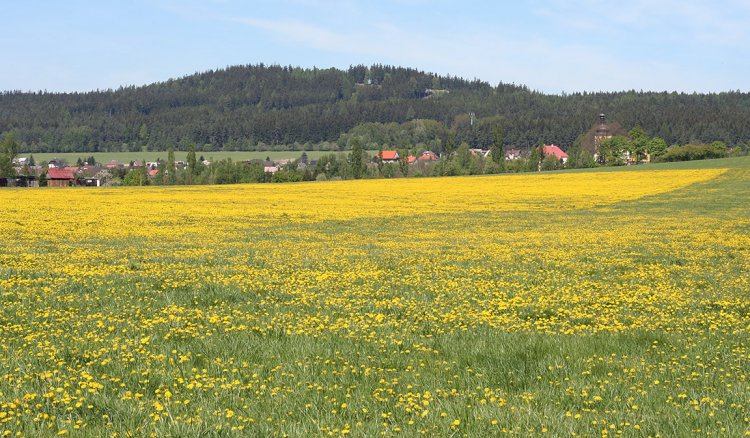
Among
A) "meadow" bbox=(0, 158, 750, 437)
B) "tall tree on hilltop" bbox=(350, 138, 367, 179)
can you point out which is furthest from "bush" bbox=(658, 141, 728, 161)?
"meadow" bbox=(0, 158, 750, 437)

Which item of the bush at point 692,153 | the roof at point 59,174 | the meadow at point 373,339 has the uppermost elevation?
the bush at point 692,153

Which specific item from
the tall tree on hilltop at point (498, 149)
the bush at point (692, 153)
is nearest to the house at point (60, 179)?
the tall tree on hilltop at point (498, 149)

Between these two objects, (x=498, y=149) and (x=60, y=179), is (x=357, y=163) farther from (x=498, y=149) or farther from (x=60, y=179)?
(x=60, y=179)

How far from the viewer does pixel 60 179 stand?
433 ft

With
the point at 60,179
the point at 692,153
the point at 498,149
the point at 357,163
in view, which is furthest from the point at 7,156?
the point at 692,153

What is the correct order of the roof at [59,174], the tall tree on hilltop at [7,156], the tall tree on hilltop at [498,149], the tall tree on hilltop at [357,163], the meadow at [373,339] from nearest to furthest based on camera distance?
the meadow at [373,339], the tall tree on hilltop at [7,156], the tall tree on hilltop at [357,163], the roof at [59,174], the tall tree on hilltop at [498,149]

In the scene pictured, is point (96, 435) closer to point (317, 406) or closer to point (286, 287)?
point (317, 406)

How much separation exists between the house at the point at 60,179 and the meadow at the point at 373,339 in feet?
374

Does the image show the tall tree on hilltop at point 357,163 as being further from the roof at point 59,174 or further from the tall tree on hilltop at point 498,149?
the roof at point 59,174

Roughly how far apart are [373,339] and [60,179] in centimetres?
13797

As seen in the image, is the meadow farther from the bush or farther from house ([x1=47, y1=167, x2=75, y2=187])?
the bush

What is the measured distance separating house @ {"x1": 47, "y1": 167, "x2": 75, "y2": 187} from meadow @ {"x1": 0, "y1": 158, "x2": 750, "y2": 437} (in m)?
114

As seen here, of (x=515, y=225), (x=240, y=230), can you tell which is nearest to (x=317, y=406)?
(x=240, y=230)

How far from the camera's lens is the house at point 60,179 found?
127 meters
